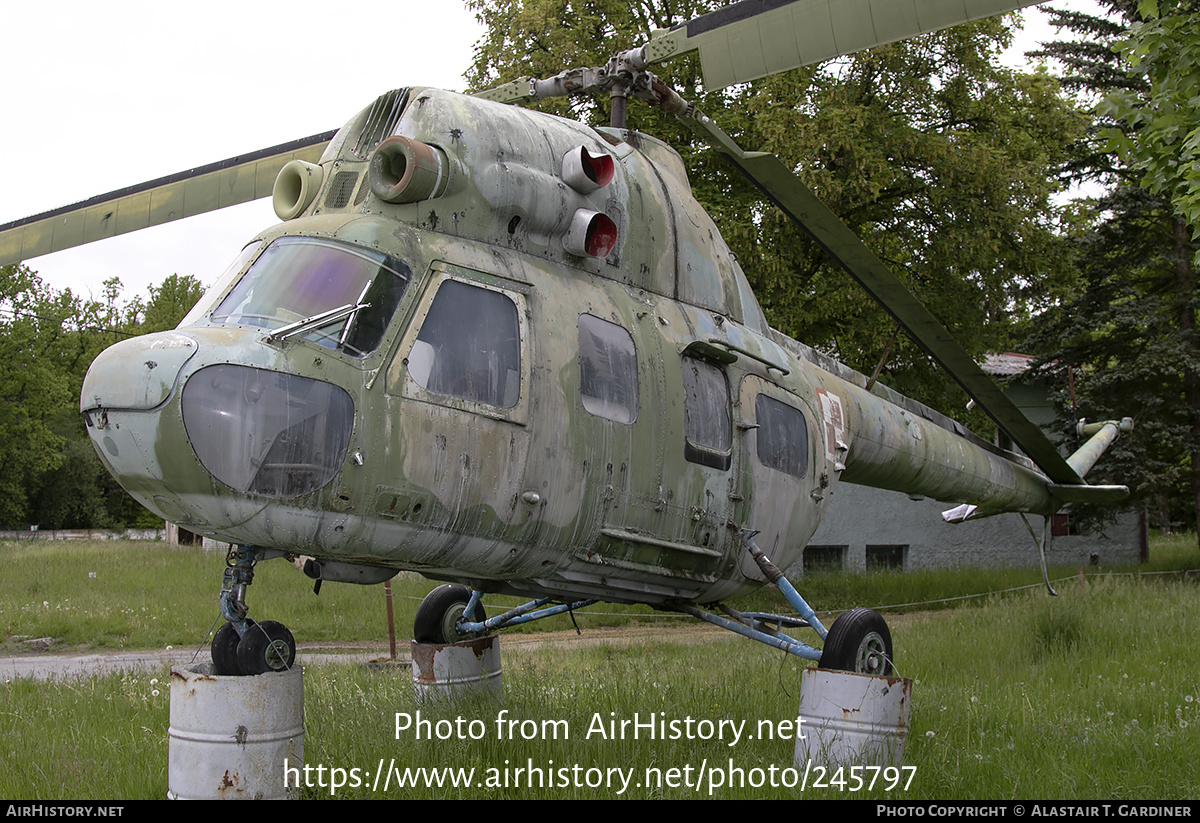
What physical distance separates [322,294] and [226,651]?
1.72 m

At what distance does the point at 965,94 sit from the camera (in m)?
18.0

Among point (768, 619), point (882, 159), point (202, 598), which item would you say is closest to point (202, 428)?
point (768, 619)

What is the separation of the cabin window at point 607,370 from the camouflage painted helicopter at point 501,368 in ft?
0.05

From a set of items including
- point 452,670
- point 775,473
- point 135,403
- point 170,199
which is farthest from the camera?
point 170,199

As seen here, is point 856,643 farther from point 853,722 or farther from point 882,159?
point 882,159

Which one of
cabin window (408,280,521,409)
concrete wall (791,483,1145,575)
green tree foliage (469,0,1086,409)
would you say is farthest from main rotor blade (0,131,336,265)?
concrete wall (791,483,1145,575)

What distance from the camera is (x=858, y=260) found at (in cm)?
686

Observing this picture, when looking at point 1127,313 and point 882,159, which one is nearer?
point 882,159

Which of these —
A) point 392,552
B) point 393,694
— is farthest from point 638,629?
point 392,552

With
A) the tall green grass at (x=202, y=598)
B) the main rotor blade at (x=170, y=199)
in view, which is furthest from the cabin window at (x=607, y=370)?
the tall green grass at (x=202, y=598)

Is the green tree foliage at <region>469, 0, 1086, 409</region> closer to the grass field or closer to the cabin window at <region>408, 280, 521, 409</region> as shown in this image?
the grass field

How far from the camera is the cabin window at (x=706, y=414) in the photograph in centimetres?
586
